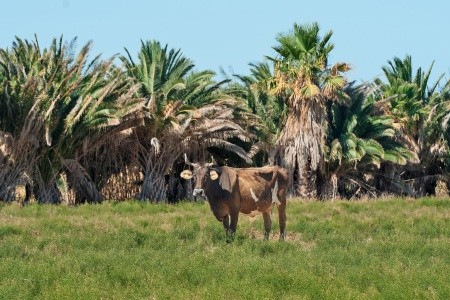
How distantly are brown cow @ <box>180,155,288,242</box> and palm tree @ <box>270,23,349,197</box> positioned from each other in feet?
51.5

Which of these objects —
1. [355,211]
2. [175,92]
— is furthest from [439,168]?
[355,211]

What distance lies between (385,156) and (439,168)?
7118 millimetres

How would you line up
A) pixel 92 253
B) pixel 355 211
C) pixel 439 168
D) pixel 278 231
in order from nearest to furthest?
pixel 92 253 → pixel 278 231 → pixel 355 211 → pixel 439 168

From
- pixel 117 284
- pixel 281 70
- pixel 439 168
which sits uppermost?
pixel 281 70

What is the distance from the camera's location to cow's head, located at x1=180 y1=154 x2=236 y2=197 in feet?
70.2

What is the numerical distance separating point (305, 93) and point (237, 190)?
671 inches

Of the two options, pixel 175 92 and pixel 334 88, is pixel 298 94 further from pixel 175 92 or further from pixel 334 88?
pixel 175 92

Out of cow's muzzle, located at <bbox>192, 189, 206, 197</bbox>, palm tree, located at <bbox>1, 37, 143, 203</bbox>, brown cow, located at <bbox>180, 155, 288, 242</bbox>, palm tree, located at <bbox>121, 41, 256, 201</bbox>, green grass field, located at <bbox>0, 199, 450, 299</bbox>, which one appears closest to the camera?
green grass field, located at <bbox>0, 199, 450, 299</bbox>

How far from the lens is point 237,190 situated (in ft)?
73.0

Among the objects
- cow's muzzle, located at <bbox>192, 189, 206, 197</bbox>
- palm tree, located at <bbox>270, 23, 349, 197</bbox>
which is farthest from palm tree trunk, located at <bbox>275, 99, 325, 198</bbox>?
cow's muzzle, located at <bbox>192, 189, 206, 197</bbox>

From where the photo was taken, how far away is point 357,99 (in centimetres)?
4191

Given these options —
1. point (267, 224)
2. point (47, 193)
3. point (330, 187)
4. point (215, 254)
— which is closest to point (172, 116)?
point (47, 193)

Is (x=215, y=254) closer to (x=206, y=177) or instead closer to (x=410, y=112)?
(x=206, y=177)

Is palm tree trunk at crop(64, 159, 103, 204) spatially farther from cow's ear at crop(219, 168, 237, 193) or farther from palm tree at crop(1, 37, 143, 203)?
cow's ear at crop(219, 168, 237, 193)
